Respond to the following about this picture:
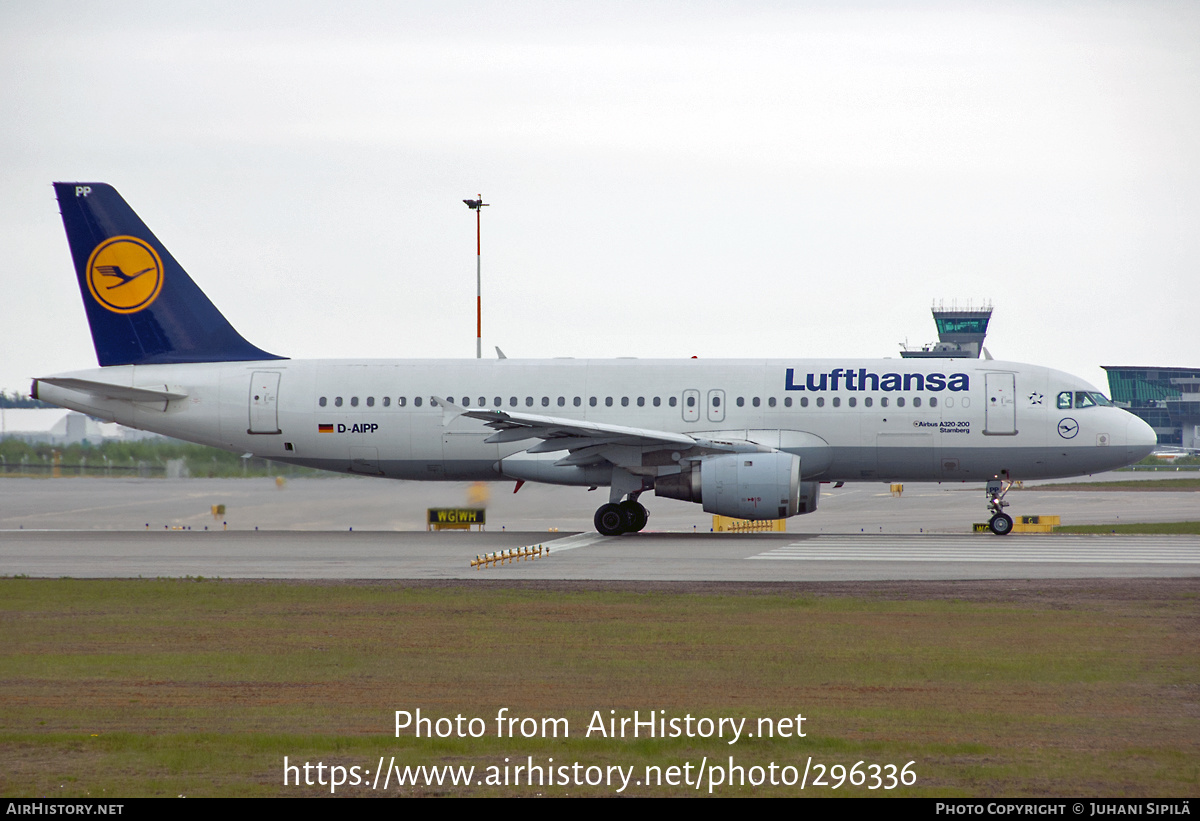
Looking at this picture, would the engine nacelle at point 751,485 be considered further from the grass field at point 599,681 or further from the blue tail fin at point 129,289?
the blue tail fin at point 129,289

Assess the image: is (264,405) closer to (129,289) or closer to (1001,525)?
(129,289)

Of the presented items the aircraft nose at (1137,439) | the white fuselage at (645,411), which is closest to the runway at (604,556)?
the white fuselage at (645,411)

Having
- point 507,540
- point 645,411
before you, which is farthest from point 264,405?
point 645,411

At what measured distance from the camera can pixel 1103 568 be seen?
65.7 ft

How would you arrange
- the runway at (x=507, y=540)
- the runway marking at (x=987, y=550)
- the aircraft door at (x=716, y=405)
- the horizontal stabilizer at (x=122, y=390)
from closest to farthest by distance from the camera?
the runway at (x=507, y=540) < the runway marking at (x=987, y=550) < the aircraft door at (x=716, y=405) < the horizontal stabilizer at (x=122, y=390)

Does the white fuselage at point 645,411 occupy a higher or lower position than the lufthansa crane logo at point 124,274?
lower

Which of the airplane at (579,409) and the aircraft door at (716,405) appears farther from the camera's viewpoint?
the aircraft door at (716,405)

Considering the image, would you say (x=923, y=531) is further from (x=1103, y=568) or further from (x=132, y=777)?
(x=132, y=777)

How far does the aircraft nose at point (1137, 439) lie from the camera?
27578 millimetres

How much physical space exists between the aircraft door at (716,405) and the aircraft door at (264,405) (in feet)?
35.6

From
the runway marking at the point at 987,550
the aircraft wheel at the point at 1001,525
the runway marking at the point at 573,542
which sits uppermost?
the aircraft wheel at the point at 1001,525

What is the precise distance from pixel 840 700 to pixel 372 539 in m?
18.5

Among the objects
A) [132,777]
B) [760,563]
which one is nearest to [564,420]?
[760,563]

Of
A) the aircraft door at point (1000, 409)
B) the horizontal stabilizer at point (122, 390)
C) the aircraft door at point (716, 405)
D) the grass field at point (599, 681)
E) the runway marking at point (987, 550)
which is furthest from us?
the horizontal stabilizer at point (122, 390)
